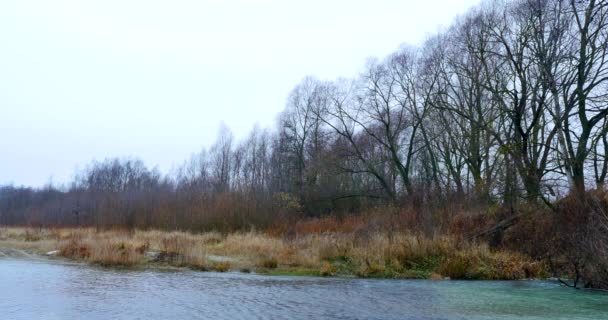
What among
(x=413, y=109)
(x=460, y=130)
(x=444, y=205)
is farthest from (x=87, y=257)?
(x=413, y=109)

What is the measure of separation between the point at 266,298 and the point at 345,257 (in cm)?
892

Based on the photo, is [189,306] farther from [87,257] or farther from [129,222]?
[129,222]

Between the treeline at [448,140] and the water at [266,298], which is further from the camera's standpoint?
the treeline at [448,140]

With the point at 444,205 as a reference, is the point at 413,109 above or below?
above

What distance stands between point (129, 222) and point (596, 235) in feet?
92.6

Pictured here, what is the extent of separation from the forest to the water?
3.69 metres

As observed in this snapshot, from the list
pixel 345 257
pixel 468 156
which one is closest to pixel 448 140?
pixel 468 156

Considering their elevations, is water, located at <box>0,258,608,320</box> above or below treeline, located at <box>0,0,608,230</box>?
below

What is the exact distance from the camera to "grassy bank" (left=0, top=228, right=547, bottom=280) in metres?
18.7

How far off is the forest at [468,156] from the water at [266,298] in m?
3.69

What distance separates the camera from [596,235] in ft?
49.0

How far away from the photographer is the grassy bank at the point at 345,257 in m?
18.7

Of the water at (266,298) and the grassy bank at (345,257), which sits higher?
the grassy bank at (345,257)

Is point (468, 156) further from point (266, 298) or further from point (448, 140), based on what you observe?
point (266, 298)
